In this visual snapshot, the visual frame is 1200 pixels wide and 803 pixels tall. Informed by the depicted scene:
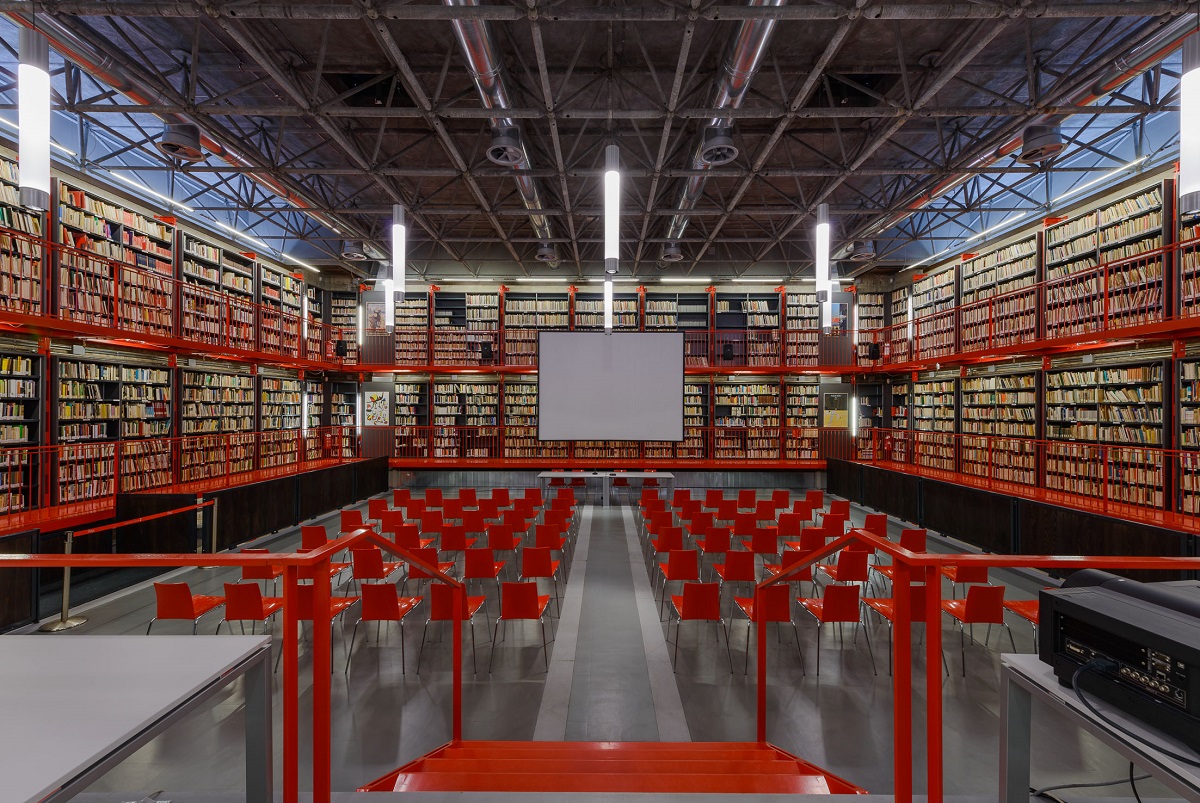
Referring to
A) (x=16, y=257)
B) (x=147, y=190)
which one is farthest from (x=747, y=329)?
(x=16, y=257)

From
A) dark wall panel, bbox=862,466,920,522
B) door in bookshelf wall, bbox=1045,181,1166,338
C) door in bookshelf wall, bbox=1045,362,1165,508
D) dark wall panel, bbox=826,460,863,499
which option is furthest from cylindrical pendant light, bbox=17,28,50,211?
dark wall panel, bbox=826,460,863,499

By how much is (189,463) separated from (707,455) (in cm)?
1139

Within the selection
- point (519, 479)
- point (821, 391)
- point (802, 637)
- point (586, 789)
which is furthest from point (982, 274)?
point (586, 789)

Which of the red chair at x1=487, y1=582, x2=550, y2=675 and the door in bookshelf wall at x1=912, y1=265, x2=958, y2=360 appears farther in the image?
the door in bookshelf wall at x1=912, y1=265, x2=958, y2=360

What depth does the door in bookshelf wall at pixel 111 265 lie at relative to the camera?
780 cm

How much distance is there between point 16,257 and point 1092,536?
46.4 ft

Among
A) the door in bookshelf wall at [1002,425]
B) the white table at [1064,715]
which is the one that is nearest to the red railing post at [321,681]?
the white table at [1064,715]

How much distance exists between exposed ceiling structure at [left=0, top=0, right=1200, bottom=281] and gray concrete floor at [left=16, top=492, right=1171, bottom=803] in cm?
581

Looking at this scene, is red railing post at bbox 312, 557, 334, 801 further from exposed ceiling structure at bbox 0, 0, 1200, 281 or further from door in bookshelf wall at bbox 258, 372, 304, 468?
door in bookshelf wall at bbox 258, 372, 304, 468

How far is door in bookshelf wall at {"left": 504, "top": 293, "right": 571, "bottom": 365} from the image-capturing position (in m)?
14.3

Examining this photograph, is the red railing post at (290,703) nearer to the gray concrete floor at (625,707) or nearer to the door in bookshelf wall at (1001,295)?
the gray concrete floor at (625,707)

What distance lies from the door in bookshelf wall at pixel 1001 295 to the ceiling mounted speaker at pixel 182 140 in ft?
41.5

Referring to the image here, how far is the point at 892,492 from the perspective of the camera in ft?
33.7

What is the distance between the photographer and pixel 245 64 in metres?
7.36
